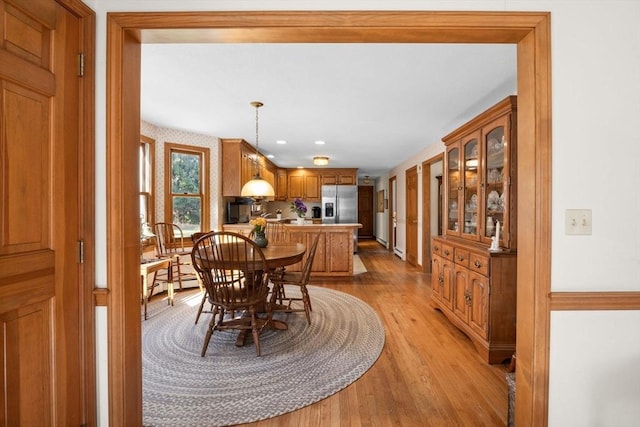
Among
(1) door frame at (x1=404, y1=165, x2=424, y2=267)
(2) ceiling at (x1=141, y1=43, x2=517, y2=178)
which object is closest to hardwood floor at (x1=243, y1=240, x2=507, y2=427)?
(2) ceiling at (x1=141, y1=43, x2=517, y2=178)

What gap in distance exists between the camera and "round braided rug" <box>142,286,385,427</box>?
179cm

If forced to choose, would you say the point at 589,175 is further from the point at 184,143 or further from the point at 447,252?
the point at 184,143

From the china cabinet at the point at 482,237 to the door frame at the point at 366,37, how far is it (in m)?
1.17

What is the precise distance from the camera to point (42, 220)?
1.09m

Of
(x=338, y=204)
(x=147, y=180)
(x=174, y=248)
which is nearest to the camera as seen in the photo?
(x=147, y=180)

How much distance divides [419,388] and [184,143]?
443 centimetres

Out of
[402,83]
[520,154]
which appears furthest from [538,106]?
[402,83]

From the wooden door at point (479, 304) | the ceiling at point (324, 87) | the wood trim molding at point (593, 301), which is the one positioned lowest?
the wooden door at point (479, 304)

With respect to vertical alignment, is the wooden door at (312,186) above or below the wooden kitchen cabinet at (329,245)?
above

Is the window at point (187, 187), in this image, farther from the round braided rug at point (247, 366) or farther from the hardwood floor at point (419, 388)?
the hardwood floor at point (419, 388)

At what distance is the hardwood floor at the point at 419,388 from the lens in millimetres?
1706

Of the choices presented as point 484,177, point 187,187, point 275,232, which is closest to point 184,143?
point 187,187

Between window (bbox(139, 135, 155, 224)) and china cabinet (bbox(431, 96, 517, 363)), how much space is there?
390 cm

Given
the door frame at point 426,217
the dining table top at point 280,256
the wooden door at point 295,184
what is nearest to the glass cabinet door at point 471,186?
the dining table top at point 280,256
